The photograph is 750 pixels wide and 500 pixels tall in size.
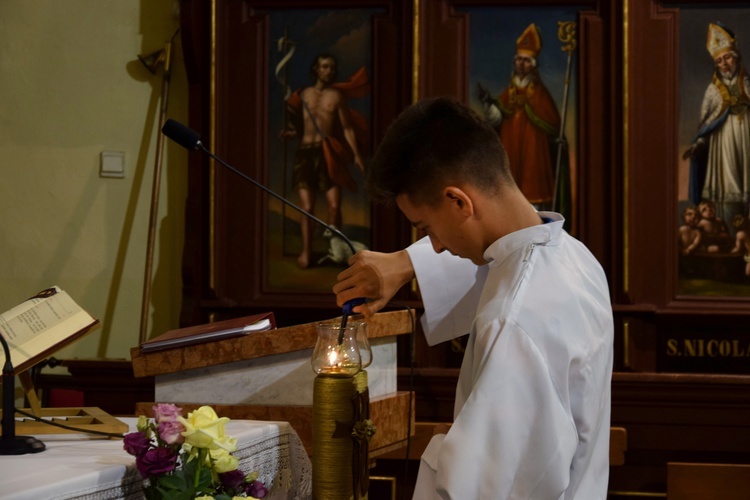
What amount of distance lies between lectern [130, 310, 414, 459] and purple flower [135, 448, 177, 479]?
0.71 meters

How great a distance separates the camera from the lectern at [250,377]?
2.26 metres

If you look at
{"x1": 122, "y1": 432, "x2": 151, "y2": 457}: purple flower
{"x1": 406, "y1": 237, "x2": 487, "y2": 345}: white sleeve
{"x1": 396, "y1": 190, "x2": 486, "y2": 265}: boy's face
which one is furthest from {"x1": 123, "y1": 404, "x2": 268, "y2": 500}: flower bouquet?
{"x1": 406, "y1": 237, "x2": 487, "y2": 345}: white sleeve

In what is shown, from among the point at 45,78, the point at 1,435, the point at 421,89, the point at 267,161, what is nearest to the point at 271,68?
the point at 267,161

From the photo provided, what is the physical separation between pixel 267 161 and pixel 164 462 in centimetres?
343

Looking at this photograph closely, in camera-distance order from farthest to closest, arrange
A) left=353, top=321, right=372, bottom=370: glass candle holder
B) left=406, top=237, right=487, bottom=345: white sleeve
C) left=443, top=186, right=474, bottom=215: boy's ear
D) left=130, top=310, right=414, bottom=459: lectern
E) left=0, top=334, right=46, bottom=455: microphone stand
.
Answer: left=406, top=237, right=487, bottom=345: white sleeve < left=130, top=310, right=414, bottom=459: lectern < left=353, top=321, right=372, bottom=370: glass candle holder < left=443, top=186, right=474, bottom=215: boy's ear < left=0, top=334, right=46, bottom=455: microphone stand

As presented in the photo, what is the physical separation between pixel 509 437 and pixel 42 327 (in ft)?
3.66

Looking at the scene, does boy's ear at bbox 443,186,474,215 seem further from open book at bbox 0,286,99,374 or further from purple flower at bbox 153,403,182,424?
open book at bbox 0,286,99,374

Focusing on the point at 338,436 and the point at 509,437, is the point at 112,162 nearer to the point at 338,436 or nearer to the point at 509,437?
the point at 338,436

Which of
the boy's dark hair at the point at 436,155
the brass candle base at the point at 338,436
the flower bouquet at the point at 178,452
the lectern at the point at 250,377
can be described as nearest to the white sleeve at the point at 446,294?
the lectern at the point at 250,377

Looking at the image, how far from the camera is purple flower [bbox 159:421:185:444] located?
155 centimetres

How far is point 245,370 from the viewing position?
2.30m

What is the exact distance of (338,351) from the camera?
1.99 metres

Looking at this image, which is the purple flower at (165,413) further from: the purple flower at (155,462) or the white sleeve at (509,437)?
the white sleeve at (509,437)

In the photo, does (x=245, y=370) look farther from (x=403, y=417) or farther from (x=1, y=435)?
(x=1, y=435)
